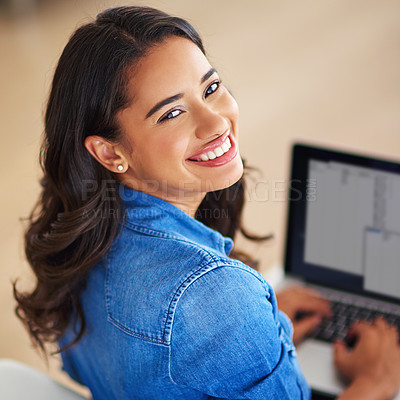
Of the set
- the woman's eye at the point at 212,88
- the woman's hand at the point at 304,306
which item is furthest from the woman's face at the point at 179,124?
the woman's hand at the point at 304,306

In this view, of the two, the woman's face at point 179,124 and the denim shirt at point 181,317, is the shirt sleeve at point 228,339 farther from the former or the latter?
the woman's face at point 179,124

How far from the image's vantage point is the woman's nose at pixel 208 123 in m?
0.89

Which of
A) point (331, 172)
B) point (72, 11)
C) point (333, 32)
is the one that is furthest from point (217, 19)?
point (331, 172)

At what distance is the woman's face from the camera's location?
86 centimetres

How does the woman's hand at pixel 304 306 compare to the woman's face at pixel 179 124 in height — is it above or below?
below

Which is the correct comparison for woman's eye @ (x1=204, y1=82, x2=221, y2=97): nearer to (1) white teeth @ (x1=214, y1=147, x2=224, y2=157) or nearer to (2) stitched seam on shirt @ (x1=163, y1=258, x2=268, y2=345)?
(1) white teeth @ (x1=214, y1=147, x2=224, y2=157)

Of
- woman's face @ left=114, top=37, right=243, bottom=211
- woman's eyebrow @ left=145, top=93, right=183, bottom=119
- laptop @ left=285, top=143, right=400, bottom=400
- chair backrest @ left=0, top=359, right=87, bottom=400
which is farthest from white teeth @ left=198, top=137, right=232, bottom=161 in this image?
chair backrest @ left=0, top=359, right=87, bottom=400

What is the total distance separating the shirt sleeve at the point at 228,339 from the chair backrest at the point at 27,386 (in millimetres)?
241

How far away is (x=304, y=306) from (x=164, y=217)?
1.70 feet

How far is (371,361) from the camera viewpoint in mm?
1146

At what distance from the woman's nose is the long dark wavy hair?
123 millimetres

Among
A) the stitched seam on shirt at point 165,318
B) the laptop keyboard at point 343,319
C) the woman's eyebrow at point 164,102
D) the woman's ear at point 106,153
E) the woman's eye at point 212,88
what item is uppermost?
the woman's eye at point 212,88

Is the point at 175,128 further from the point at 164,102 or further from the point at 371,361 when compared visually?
the point at 371,361

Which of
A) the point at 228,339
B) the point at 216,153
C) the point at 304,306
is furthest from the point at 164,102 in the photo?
the point at 304,306
